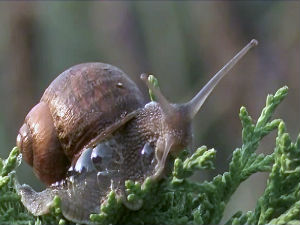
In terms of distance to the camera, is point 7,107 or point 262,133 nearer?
point 262,133

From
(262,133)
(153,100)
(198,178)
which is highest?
(153,100)

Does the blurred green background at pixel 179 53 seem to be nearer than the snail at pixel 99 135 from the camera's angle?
No

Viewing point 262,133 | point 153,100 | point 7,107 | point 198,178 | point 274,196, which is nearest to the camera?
point 274,196

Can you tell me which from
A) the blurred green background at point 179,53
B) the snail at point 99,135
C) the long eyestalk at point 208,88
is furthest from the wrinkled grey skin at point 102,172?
the blurred green background at point 179,53

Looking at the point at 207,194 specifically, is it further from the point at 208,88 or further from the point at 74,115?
the point at 74,115

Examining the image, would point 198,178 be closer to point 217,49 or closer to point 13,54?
point 217,49

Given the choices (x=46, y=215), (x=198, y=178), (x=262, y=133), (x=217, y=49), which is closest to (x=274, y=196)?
(x=262, y=133)

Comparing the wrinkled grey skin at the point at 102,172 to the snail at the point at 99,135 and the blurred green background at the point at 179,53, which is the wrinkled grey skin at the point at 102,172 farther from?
the blurred green background at the point at 179,53

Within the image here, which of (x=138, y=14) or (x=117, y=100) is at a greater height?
(x=138, y=14)
